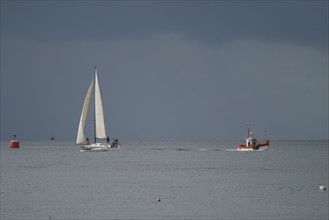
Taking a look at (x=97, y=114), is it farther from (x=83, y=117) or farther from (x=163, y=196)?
(x=163, y=196)

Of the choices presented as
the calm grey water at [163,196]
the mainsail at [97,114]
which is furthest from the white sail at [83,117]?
the calm grey water at [163,196]

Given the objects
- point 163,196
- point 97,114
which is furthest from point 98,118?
point 163,196

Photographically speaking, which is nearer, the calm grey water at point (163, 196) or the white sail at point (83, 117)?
the calm grey water at point (163, 196)

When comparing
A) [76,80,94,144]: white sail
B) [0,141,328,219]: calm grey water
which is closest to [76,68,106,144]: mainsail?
[76,80,94,144]: white sail

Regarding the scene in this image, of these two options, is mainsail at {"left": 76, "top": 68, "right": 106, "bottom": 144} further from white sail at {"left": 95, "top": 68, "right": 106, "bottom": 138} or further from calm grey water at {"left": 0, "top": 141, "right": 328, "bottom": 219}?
calm grey water at {"left": 0, "top": 141, "right": 328, "bottom": 219}

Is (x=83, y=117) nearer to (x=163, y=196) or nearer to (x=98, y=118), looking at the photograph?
(x=98, y=118)

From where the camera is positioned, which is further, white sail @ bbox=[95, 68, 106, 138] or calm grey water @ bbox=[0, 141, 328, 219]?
white sail @ bbox=[95, 68, 106, 138]

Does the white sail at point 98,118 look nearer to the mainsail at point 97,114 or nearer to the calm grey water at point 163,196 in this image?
the mainsail at point 97,114

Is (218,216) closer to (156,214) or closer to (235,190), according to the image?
(156,214)

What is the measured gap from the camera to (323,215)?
52.3 m

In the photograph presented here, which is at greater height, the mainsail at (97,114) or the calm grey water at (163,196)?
the mainsail at (97,114)

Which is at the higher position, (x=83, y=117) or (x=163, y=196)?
(x=83, y=117)

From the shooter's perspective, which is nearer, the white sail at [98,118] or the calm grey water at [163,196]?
the calm grey water at [163,196]

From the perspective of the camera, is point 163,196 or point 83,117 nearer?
point 163,196
